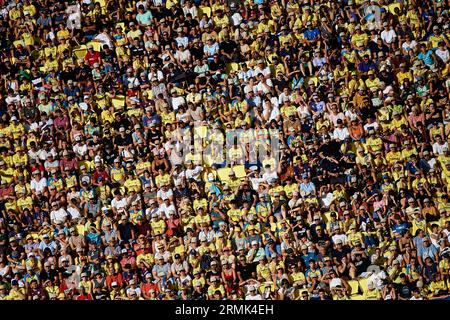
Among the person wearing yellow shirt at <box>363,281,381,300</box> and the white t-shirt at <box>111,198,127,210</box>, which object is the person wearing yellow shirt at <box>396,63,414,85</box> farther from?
the white t-shirt at <box>111,198,127,210</box>

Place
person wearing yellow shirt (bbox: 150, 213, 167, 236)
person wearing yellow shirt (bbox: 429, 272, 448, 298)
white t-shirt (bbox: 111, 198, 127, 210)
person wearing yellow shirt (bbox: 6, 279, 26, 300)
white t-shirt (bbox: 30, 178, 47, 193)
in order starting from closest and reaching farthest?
1. person wearing yellow shirt (bbox: 429, 272, 448, 298)
2. person wearing yellow shirt (bbox: 6, 279, 26, 300)
3. person wearing yellow shirt (bbox: 150, 213, 167, 236)
4. white t-shirt (bbox: 111, 198, 127, 210)
5. white t-shirt (bbox: 30, 178, 47, 193)

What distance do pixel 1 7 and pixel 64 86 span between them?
10.6 ft

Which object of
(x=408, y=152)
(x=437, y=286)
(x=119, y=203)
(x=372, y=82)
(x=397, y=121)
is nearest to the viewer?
(x=437, y=286)

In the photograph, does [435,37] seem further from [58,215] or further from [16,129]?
[16,129]

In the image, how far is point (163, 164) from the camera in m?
25.1

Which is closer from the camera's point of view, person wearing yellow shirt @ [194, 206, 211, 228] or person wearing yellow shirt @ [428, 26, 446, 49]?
person wearing yellow shirt @ [194, 206, 211, 228]

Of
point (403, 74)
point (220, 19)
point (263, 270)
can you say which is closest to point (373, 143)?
point (403, 74)

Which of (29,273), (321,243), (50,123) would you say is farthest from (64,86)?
(321,243)

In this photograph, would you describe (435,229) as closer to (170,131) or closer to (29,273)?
(170,131)

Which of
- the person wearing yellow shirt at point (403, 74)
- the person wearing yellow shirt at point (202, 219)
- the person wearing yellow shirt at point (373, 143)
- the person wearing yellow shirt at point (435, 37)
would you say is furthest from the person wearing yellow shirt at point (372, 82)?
the person wearing yellow shirt at point (202, 219)

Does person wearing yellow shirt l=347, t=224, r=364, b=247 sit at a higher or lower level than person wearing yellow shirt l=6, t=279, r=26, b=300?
higher

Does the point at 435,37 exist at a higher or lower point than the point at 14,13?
Answer: lower

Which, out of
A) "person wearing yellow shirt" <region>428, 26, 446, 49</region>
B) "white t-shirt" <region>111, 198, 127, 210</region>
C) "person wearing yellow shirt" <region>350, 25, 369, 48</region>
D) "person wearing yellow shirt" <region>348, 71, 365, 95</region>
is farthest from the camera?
"person wearing yellow shirt" <region>350, 25, 369, 48</region>

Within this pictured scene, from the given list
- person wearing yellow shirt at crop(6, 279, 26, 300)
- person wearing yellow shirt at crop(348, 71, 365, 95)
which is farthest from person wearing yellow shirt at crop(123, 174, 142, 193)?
person wearing yellow shirt at crop(348, 71, 365, 95)
